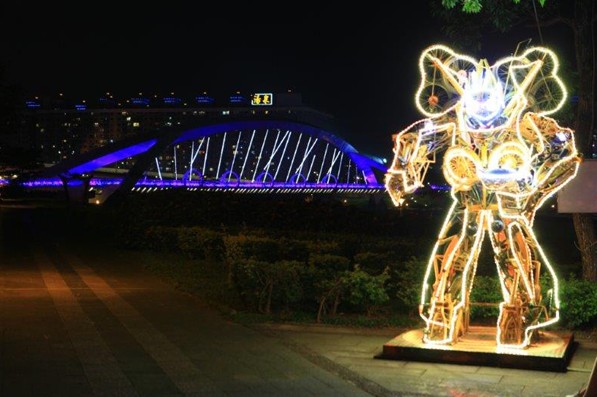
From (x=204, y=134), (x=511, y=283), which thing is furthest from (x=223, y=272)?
(x=204, y=134)

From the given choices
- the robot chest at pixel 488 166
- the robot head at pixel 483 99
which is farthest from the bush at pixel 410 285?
the robot head at pixel 483 99

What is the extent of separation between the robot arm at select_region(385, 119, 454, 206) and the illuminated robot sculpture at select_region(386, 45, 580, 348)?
0.5 inches

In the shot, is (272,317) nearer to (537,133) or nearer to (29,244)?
(537,133)

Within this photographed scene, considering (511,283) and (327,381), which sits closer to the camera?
(327,381)

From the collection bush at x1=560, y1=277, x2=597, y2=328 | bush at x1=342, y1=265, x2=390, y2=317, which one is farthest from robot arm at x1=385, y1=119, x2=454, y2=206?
bush at x1=560, y1=277, x2=597, y2=328

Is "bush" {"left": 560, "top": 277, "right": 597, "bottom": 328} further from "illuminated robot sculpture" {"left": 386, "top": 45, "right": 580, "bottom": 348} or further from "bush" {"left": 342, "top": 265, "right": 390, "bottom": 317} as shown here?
"bush" {"left": 342, "top": 265, "right": 390, "bottom": 317}

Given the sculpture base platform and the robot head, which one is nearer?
the sculpture base platform

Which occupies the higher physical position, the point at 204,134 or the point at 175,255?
the point at 204,134

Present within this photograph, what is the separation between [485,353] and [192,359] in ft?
10.5

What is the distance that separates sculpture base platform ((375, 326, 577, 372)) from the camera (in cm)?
946

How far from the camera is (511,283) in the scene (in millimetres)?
10070

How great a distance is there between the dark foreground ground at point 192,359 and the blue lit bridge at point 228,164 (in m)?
39.3

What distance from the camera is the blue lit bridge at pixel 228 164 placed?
235 ft

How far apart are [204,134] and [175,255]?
50643mm
